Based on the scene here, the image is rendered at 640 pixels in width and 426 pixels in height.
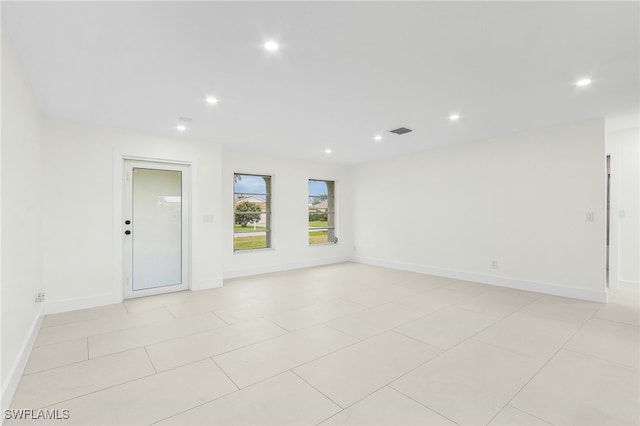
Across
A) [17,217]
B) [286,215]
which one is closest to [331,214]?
[286,215]

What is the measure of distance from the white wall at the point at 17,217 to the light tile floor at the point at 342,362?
0.28m

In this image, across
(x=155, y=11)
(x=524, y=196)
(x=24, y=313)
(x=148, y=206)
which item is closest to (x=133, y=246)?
(x=148, y=206)

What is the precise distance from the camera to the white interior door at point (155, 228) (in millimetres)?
4547

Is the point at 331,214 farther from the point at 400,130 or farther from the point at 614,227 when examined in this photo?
the point at 614,227

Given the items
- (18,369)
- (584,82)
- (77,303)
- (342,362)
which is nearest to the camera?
(18,369)

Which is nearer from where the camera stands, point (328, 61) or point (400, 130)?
point (328, 61)

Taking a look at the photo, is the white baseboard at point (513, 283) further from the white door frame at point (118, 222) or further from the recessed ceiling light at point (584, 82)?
the white door frame at point (118, 222)

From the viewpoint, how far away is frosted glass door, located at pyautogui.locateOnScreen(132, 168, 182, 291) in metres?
4.63

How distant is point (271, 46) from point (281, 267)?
497 centimetres

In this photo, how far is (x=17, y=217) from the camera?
2.45 meters

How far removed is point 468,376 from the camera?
2322 mm

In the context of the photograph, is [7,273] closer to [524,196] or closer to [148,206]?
[148,206]
